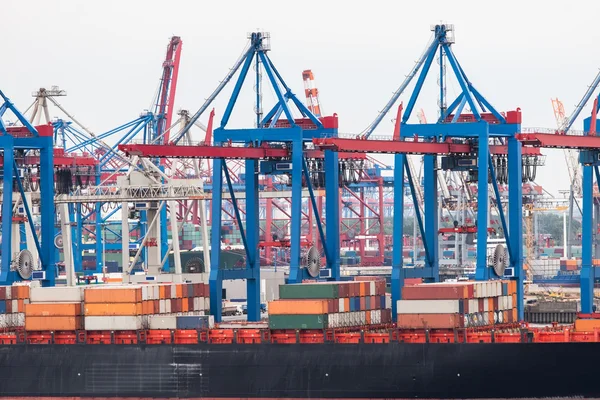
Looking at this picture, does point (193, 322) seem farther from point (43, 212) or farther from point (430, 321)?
point (43, 212)

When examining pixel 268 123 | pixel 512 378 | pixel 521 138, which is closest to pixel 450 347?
pixel 512 378

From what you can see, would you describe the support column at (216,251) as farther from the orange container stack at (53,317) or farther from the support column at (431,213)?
the support column at (431,213)

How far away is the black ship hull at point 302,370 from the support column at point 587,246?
17.6m

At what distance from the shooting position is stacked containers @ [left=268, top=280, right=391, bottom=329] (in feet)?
251

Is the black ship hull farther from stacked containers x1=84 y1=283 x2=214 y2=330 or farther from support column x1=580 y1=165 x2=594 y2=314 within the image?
support column x1=580 y1=165 x2=594 y2=314

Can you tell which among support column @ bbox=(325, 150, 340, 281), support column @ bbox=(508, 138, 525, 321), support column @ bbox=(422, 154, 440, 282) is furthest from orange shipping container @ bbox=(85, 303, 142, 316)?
support column @ bbox=(508, 138, 525, 321)

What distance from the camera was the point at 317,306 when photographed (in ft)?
251

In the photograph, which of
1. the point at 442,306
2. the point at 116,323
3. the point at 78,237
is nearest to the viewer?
the point at 442,306

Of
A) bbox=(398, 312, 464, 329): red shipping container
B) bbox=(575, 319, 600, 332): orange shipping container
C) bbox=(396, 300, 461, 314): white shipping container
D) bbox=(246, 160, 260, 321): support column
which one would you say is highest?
bbox=(246, 160, 260, 321): support column

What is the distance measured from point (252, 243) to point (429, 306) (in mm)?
17628

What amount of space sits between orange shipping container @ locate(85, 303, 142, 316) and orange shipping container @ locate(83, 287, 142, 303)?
8.6 inches

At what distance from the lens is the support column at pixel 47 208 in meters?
A: 90.2

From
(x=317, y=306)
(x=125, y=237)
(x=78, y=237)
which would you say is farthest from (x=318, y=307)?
(x=78, y=237)

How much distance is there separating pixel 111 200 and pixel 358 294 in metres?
31.5
